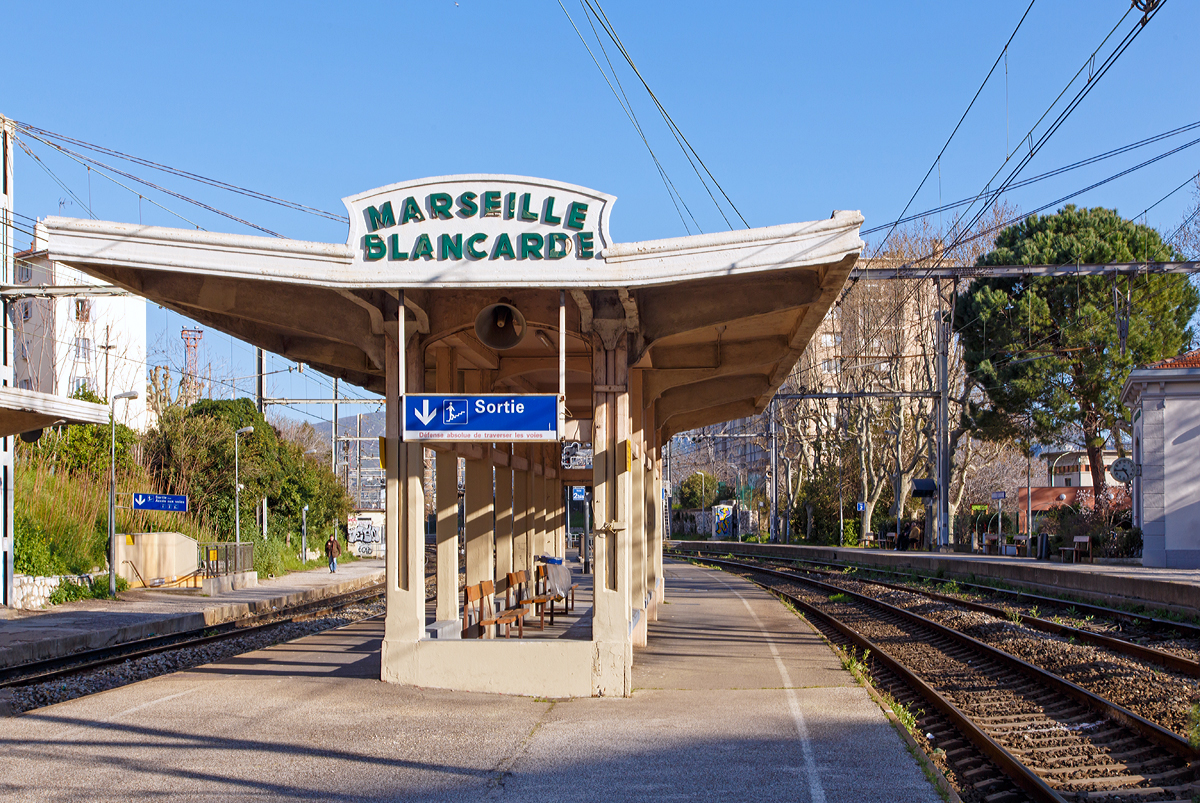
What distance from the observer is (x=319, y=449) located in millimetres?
59844

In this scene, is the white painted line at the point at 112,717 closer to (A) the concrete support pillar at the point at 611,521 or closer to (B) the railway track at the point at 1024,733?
(A) the concrete support pillar at the point at 611,521

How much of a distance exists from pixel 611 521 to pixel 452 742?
3261mm

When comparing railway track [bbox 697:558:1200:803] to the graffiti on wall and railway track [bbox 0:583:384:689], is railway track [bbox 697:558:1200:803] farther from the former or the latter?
→ the graffiti on wall

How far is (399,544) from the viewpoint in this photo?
10758mm

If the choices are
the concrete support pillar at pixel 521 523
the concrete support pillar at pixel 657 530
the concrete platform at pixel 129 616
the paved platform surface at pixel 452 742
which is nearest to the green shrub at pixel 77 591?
the concrete platform at pixel 129 616

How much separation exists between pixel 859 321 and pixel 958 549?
1112cm

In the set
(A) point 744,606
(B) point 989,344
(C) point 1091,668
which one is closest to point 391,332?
(C) point 1091,668

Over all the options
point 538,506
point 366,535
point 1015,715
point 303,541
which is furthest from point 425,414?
point 366,535

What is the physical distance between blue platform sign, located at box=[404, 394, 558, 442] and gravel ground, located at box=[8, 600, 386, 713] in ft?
16.5

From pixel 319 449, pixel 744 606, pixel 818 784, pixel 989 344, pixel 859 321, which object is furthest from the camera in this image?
pixel 319 449

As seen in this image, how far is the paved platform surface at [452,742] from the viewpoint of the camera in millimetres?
6574

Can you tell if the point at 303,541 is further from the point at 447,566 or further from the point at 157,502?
the point at 447,566

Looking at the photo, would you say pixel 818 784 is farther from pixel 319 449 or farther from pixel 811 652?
pixel 319 449

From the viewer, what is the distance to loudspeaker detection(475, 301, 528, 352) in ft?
34.4
